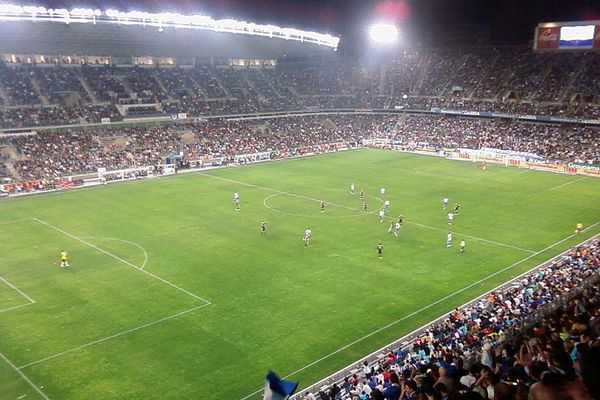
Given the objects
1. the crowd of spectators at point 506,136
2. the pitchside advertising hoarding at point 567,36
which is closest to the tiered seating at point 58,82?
the crowd of spectators at point 506,136

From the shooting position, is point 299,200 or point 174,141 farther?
point 174,141

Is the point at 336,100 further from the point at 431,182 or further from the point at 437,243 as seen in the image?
the point at 437,243

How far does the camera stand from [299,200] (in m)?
45.5

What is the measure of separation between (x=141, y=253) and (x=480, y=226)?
2360 cm

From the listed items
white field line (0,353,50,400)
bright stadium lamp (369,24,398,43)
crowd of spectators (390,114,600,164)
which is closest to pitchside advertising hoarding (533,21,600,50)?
crowd of spectators (390,114,600,164)

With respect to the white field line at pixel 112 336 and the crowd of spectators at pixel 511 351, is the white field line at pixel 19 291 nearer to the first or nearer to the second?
the white field line at pixel 112 336

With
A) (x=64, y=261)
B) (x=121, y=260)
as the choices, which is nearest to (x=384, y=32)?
(x=121, y=260)

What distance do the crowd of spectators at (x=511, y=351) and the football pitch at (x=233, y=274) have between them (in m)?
2.23

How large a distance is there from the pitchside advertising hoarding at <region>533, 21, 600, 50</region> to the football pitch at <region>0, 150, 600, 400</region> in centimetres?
2790

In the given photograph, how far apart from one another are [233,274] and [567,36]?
64.1 meters

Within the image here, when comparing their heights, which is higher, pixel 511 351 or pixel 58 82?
pixel 58 82

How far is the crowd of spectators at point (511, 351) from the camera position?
6.56 m

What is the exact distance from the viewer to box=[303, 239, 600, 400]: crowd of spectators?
656 centimetres

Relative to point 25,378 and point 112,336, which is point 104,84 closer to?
point 112,336
